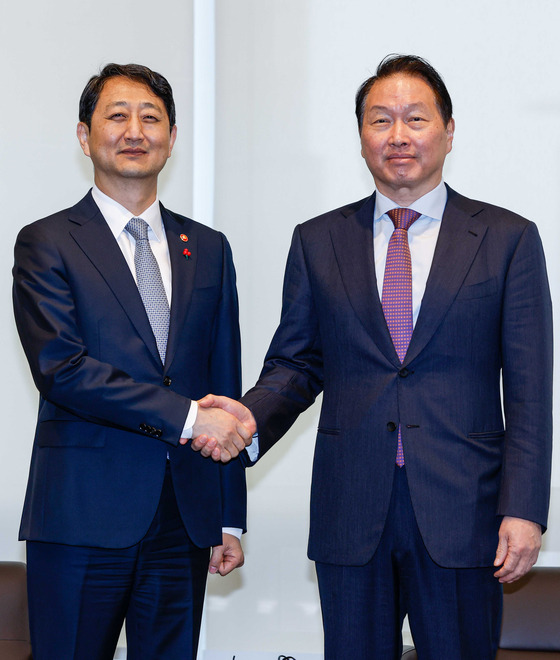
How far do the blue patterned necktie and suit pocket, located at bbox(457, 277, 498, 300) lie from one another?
69cm

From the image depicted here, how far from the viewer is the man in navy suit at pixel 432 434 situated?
188 cm

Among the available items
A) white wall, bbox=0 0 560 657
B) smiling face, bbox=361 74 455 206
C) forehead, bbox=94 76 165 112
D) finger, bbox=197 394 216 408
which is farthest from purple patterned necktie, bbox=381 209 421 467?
white wall, bbox=0 0 560 657

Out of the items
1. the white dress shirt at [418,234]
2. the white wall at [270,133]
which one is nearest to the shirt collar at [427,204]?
the white dress shirt at [418,234]

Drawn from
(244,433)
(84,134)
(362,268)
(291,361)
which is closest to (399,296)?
(362,268)

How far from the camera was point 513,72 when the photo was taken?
3.53m

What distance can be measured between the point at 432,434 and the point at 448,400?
0.26ft

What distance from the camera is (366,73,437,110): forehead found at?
2.12 m

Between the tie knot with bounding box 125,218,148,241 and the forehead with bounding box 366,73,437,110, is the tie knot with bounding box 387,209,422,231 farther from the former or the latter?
the tie knot with bounding box 125,218,148,241

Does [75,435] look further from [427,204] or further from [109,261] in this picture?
[427,204]

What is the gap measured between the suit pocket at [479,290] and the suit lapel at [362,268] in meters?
0.18

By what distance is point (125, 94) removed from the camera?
2320mm

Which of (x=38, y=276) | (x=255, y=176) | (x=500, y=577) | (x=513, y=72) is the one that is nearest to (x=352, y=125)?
(x=255, y=176)

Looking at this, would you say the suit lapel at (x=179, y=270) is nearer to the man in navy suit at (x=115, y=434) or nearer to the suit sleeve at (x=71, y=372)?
the man in navy suit at (x=115, y=434)

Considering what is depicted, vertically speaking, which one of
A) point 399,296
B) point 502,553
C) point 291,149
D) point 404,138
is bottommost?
point 502,553
